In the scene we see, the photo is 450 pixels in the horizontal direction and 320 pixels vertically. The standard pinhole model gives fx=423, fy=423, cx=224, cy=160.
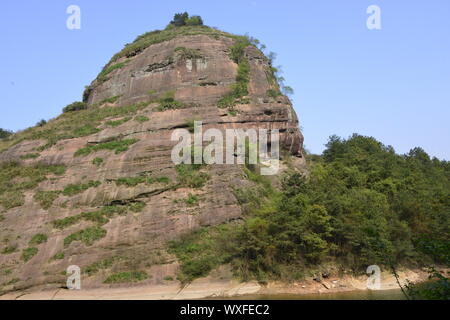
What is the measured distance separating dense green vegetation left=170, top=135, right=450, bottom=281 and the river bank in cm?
73

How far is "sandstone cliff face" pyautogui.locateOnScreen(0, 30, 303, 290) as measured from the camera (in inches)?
1080

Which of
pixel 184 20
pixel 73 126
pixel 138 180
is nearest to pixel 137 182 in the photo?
pixel 138 180

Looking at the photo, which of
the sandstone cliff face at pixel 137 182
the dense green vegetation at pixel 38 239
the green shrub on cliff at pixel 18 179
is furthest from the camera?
the green shrub on cliff at pixel 18 179

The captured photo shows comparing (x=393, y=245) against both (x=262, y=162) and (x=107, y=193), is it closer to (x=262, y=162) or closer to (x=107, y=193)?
(x=262, y=162)

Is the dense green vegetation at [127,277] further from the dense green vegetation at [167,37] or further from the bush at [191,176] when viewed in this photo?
the dense green vegetation at [167,37]

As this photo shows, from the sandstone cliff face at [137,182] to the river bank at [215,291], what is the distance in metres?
0.80

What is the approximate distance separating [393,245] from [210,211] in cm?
1281

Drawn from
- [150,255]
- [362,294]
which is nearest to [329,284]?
[362,294]

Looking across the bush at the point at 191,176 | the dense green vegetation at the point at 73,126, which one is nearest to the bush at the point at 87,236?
the bush at the point at 191,176

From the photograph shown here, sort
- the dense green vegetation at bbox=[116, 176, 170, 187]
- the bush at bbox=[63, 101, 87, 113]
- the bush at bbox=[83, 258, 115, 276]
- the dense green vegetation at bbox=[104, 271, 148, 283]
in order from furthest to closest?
1. the bush at bbox=[63, 101, 87, 113]
2. the dense green vegetation at bbox=[116, 176, 170, 187]
3. the bush at bbox=[83, 258, 115, 276]
4. the dense green vegetation at bbox=[104, 271, 148, 283]

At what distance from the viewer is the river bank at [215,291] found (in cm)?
2433

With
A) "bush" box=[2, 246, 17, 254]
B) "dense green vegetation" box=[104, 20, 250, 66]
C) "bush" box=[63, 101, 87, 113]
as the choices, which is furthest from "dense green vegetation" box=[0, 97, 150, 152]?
"bush" box=[2, 246, 17, 254]

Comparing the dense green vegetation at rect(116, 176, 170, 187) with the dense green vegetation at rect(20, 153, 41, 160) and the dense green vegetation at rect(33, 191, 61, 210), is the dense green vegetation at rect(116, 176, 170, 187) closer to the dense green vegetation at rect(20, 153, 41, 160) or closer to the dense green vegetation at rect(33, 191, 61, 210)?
the dense green vegetation at rect(33, 191, 61, 210)

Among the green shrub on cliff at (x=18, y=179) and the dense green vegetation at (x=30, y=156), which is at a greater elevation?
the dense green vegetation at (x=30, y=156)
